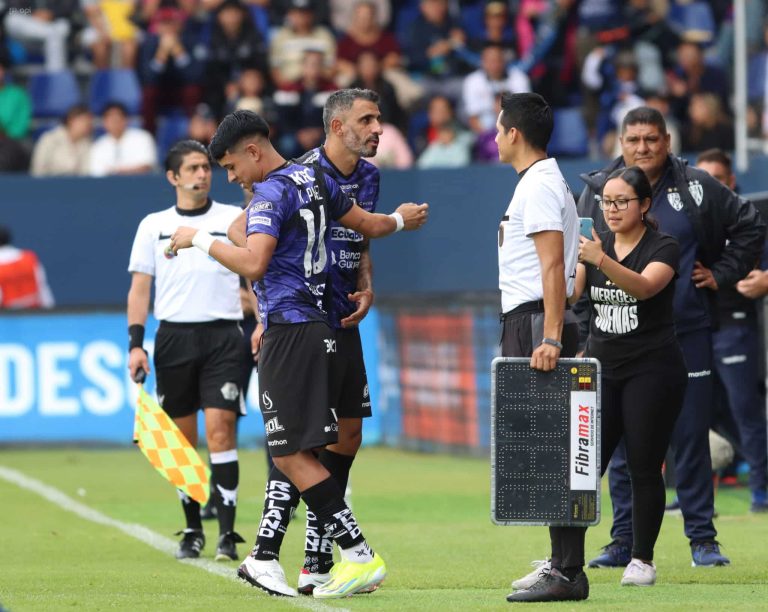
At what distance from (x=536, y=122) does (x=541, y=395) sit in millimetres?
1162

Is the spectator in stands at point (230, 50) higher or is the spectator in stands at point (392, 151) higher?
the spectator in stands at point (230, 50)

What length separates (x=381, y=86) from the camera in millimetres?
18594

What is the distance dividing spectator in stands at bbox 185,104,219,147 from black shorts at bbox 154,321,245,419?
805 centimetres

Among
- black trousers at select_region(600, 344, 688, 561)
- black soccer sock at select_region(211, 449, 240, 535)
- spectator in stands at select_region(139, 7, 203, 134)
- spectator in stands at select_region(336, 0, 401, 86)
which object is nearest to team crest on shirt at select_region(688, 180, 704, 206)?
black trousers at select_region(600, 344, 688, 561)

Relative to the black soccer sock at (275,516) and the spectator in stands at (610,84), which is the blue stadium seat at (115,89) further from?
the black soccer sock at (275,516)

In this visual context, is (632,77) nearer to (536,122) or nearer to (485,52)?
(485,52)

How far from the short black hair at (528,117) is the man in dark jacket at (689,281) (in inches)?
52.7

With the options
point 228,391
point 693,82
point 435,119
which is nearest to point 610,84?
point 693,82

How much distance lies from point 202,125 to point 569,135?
414 centimetres

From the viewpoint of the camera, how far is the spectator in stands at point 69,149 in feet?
59.3

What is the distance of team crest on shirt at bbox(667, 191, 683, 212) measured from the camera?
8508 millimetres

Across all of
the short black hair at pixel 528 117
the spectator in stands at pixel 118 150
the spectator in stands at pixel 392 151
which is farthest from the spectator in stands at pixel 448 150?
the short black hair at pixel 528 117

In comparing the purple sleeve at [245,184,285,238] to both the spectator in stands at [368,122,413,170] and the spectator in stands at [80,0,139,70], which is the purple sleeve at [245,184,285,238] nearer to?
the spectator in stands at [368,122,413,170]

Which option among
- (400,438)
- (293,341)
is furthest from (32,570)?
(400,438)
